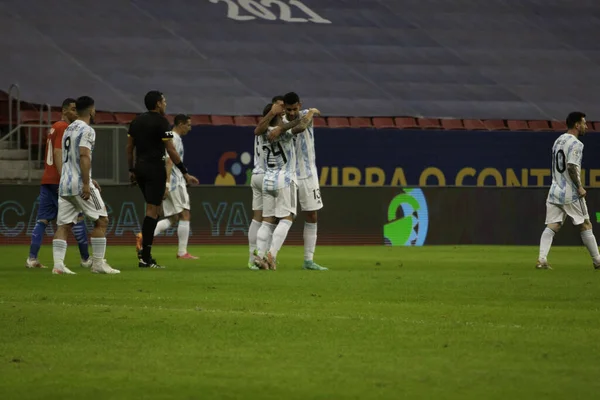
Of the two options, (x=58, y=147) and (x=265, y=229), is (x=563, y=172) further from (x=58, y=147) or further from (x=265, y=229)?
(x=58, y=147)

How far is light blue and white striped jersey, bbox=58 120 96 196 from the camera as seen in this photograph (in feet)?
44.0

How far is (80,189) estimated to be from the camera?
44.4 ft

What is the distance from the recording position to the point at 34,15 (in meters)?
29.6

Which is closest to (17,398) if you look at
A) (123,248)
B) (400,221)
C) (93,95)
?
(123,248)

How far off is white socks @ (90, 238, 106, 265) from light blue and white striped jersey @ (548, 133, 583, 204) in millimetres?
5624

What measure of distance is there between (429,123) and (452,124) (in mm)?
580

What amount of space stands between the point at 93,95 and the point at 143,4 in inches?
145

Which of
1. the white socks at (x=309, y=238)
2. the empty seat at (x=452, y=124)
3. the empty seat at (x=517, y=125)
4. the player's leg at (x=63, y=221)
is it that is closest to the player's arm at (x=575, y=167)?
the white socks at (x=309, y=238)

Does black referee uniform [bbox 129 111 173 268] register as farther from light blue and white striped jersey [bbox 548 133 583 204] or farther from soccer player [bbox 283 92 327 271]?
light blue and white striped jersey [bbox 548 133 583 204]

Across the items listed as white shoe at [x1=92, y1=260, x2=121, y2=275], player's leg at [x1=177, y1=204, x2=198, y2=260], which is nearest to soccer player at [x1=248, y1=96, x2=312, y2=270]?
white shoe at [x1=92, y1=260, x2=121, y2=275]

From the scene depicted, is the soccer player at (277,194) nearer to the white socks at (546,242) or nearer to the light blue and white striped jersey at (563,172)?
the white socks at (546,242)

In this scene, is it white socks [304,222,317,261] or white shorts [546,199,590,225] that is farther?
white shorts [546,199,590,225]

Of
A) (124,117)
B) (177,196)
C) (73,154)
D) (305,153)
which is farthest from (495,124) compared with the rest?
(73,154)

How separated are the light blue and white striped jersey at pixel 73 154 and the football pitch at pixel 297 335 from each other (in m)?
0.97
